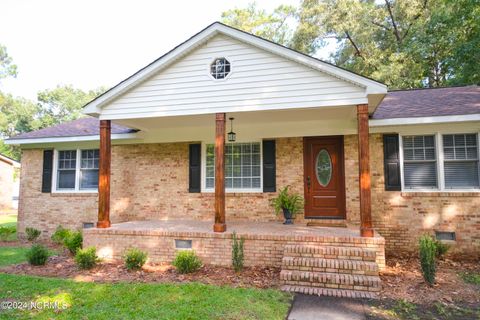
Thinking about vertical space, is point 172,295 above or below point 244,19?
below

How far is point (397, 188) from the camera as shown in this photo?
7223mm

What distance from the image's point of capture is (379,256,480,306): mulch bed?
449 centimetres

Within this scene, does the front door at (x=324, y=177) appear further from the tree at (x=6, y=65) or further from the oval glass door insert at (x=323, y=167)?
the tree at (x=6, y=65)

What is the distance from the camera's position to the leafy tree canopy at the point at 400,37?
11969 millimetres

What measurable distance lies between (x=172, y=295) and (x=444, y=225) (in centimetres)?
627

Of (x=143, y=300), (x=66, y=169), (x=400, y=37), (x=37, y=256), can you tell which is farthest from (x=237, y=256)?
(x=400, y=37)

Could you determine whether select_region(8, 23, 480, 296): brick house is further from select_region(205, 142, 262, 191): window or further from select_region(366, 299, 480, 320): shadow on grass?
select_region(366, 299, 480, 320): shadow on grass

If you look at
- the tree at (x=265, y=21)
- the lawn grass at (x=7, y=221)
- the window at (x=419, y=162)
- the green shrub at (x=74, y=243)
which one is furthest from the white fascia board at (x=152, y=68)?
the tree at (x=265, y=21)

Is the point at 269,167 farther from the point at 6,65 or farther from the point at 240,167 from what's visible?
the point at 6,65

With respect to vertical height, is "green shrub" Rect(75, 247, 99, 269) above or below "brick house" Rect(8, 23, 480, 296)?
below

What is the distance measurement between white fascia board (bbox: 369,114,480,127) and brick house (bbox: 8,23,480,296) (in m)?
0.03

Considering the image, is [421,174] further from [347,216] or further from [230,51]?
[230,51]

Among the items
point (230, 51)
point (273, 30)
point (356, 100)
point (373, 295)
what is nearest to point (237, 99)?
point (230, 51)

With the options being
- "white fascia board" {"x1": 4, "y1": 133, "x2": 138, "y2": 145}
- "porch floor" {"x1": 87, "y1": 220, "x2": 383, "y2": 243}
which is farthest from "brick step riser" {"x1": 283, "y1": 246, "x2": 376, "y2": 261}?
"white fascia board" {"x1": 4, "y1": 133, "x2": 138, "y2": 145}
